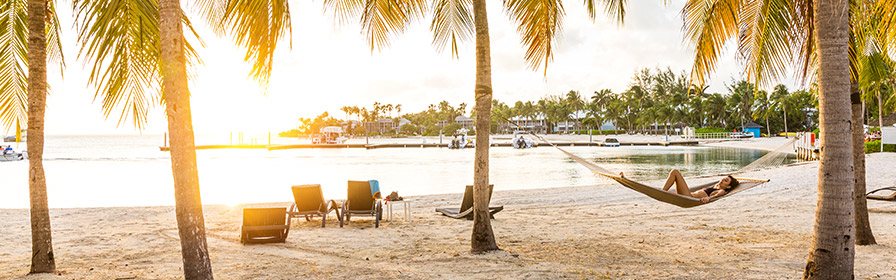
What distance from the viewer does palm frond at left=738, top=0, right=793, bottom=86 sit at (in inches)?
204

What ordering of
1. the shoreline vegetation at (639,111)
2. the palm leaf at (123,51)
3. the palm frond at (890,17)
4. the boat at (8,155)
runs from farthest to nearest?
the shoreline vegetation at (639,111) < the boat at (8,155) < the palm leaf at (123,51) < the palm frond at (890,17)

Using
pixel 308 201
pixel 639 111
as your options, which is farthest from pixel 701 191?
pixel 639 111

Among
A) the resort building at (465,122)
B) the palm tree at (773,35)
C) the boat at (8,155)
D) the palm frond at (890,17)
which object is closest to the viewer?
the palm frond at (890,17)

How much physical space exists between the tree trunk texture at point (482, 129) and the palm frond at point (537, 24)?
26.7 inches

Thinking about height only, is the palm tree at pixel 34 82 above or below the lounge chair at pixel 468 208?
above

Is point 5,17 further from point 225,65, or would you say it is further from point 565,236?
point 565,236

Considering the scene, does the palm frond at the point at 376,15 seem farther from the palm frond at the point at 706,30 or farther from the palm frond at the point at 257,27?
the palm frond at the point at 706,30

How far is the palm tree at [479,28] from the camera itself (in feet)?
16.3

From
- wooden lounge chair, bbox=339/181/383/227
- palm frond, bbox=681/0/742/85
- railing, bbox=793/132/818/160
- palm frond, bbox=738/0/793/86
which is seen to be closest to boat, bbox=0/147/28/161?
wooden lounge chair, bbox=339/181/383/227

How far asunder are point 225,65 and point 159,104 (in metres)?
0.76

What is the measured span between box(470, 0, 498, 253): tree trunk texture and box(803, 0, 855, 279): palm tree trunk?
2.55 metres

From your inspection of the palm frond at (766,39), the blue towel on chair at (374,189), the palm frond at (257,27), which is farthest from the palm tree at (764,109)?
the palm frond at (257,27)

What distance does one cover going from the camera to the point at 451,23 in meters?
6.21

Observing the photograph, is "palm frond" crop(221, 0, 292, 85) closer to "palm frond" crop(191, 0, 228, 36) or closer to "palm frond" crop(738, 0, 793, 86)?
"palm frond" crop(191, 0, 228, 36)
